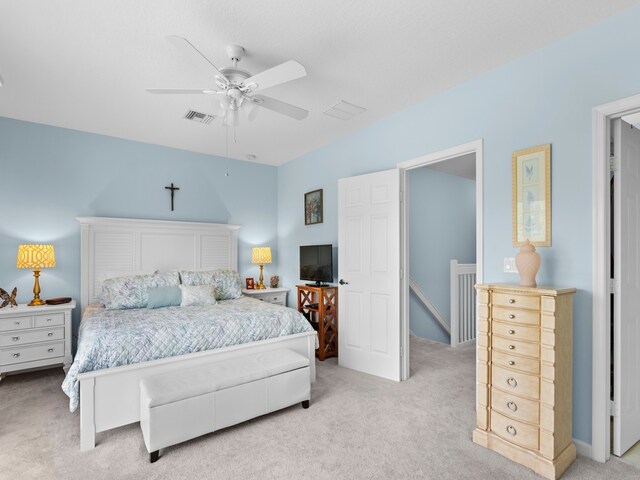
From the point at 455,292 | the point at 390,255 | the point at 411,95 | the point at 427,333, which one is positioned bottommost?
the point at 427,333

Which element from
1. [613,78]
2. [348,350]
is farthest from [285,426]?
[613,78]

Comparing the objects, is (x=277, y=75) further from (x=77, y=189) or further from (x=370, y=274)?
(x=77, y=189)

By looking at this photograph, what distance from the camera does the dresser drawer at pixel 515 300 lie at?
211 centimetres

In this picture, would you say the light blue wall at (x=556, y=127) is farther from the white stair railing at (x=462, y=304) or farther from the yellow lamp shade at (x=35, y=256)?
the yellow lamp shade at (x=35, y=256)

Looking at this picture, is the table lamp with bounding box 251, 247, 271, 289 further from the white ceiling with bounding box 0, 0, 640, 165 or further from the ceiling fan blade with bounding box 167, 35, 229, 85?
the ceiling fan blade with bounding box 167, 35, 229, 85

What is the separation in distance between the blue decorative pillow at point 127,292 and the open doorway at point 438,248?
137 inches

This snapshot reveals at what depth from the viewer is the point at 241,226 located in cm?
538

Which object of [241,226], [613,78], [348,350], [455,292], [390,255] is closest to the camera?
[613,78]

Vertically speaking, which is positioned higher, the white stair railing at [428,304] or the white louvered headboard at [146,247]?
the white louvered headboard at [146,247]

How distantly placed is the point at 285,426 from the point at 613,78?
3.18 m

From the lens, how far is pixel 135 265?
4.49 m

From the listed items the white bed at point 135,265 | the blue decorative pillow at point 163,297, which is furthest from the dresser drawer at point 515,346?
the blue decorative pillow at point 163,297

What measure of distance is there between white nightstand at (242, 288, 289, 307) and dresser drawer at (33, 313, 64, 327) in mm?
2098

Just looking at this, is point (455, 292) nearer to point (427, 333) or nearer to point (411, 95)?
point (427, 333)
